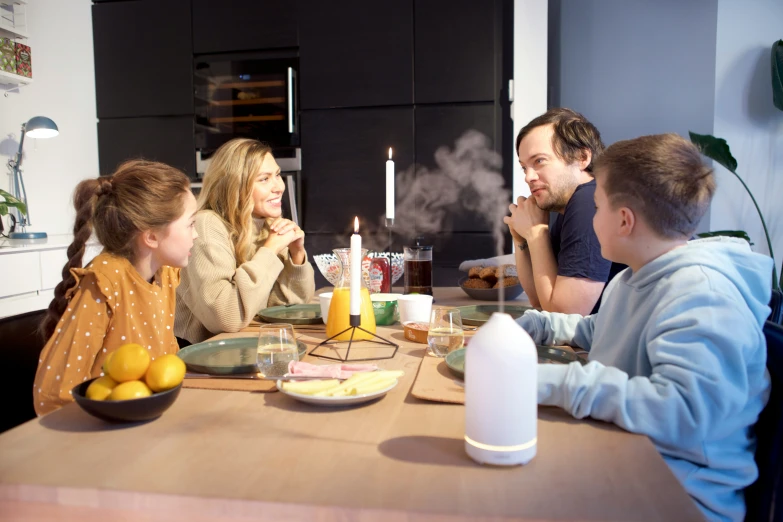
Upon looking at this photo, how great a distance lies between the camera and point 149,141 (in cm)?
394

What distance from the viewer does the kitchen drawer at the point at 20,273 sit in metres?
2.88

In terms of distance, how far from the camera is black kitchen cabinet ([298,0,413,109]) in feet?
11.6

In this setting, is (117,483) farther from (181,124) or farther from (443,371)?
(181,124)

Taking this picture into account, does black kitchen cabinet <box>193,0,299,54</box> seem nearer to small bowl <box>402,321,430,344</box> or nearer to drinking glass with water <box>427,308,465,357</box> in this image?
small bowl <box>402,321,430,344</box>

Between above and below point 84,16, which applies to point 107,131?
below

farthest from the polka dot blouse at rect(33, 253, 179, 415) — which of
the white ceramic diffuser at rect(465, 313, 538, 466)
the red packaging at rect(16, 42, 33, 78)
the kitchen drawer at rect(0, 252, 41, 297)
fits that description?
the red packaging at rect(16, 42, 33, 78)

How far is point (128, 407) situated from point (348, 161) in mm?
2919

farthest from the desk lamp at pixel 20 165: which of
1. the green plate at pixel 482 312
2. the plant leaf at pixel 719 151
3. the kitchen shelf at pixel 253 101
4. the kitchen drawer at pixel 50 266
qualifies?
the plant leaf at pixel 719 151

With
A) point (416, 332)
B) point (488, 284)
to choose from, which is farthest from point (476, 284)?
point (416, 332)

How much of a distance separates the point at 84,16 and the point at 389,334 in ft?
12.1

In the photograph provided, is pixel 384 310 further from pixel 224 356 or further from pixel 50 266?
pixel 50 266

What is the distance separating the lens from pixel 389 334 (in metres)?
1.51

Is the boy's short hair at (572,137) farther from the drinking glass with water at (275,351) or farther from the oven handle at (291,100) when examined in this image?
the oven handle at (291,100)

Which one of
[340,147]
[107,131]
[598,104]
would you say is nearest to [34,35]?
[107,131]
